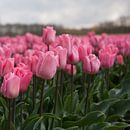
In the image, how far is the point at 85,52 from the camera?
240 cm

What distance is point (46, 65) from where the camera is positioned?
6.32 feet

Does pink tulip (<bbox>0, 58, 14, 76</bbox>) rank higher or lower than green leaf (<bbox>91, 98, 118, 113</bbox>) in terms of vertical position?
higher

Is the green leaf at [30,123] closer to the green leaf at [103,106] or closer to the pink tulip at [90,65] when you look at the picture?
the pink tulip at [90,65]

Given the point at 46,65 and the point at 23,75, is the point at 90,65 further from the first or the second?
the point at 23,75

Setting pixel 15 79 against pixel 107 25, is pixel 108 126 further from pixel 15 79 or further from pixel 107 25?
pixel 107 25

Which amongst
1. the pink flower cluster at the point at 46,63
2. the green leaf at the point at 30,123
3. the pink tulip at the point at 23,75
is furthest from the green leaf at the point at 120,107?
the pink tulip at the point at 23,75

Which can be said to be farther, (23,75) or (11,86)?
(23,75)

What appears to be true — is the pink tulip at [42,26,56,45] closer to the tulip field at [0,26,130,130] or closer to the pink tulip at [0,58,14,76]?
the tulip field at [0,26,130,130]

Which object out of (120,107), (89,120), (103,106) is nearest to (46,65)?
(89,120)

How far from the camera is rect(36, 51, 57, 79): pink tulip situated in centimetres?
192

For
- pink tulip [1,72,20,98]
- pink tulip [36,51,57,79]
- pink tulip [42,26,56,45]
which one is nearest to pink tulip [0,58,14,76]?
pink tulip [36,51,57,79]

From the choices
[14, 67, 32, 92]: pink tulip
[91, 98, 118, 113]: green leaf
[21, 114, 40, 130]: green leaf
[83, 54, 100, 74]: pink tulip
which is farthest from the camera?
[91, 98, 118, 113]: green leaf

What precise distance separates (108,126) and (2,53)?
0.91m

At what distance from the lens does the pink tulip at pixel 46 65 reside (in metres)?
1.92
